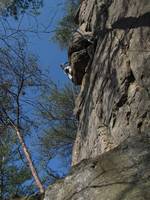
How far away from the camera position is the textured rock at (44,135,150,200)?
4691 millimetres

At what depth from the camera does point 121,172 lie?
4.96 m

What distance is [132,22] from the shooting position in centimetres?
991

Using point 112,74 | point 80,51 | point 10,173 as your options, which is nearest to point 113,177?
point 112,74

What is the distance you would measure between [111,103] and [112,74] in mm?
757

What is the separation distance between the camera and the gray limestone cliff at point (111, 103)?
4980 mm

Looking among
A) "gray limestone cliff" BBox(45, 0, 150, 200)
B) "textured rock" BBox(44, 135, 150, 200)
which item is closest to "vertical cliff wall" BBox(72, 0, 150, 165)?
"gray limestone cliff" BBox(45, 0, 150, 200)


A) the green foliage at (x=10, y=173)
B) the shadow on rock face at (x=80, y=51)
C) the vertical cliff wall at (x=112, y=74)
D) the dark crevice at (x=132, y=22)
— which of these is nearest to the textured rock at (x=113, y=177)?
the vertical cliff wall at (x=112, y=74)

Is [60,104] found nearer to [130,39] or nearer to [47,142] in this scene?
[47,142]

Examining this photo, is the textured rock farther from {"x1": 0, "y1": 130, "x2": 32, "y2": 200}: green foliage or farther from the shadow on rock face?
{"x1": 0, "y1": 130, "x2": 32, "y2": 200}: green foliage

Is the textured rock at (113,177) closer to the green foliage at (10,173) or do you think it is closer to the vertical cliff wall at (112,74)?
the vertical cliff wall at (112,74)

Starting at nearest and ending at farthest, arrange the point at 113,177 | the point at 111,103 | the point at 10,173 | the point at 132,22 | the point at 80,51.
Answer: the point at 113,177
the point at 111,103
the point at 132,22
the point at 80,51
the point at 10,173

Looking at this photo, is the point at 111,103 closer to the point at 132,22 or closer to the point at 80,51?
the point at 132,22

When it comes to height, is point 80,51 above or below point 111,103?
above

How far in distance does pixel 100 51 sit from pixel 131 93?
9.64 ft
